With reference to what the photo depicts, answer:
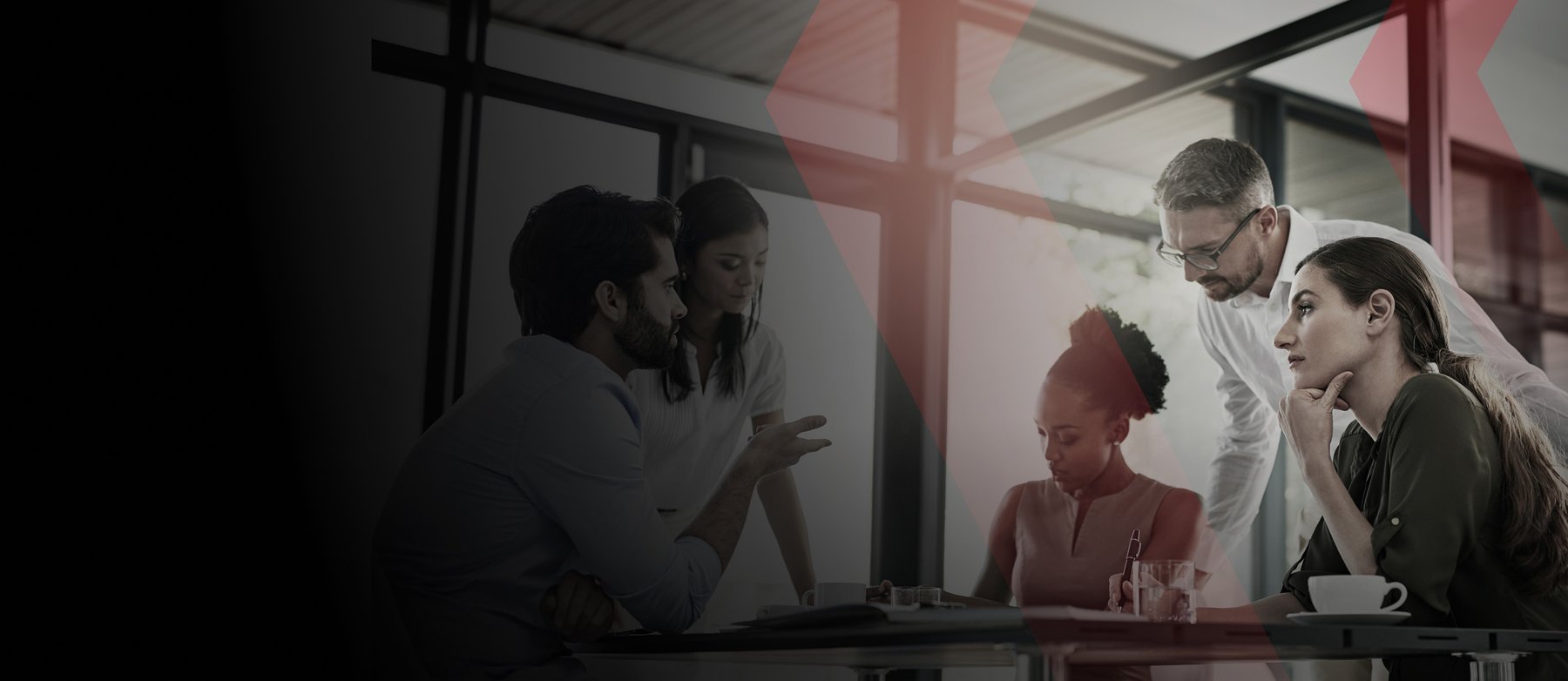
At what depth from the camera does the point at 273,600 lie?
2.26 meters

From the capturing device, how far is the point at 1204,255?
3094 millimetres

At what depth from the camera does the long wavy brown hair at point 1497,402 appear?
6.93ft

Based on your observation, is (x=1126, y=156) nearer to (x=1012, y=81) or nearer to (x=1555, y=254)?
(x=1012, y=81)

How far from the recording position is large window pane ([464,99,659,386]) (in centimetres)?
243

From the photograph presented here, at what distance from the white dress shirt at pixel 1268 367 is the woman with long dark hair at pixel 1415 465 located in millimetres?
85

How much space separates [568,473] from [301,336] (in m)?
0.63

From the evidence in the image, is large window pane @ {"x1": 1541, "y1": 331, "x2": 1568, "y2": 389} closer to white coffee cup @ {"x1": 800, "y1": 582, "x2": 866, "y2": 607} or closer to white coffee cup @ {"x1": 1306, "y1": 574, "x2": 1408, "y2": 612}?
white coffee cup @ {"x1": 1306, "y1": 574, "x2": 1408, "y2": 612}

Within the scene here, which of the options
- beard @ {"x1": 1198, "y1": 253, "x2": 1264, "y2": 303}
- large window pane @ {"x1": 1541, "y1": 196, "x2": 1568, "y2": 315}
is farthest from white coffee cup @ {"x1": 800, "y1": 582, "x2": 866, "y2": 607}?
large window pane @ {"x1": 1541, "y1": 196, "x2": 1568, "y2": 315}

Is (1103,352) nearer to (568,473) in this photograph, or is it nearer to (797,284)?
(797,284)

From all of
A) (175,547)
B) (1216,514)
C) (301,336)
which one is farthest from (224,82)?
(1216,514)

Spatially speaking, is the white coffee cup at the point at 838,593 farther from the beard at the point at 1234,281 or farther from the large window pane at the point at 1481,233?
the large window pane at the point at 1481,233

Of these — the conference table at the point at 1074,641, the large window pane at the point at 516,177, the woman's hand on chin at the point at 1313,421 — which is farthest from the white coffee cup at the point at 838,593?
the woman's hand on chin at the point at 1313,421

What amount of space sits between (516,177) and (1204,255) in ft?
5.64

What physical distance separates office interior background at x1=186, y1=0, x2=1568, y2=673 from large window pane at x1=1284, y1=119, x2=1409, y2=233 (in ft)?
0.04
